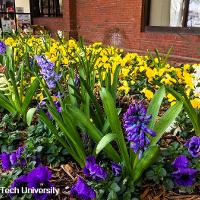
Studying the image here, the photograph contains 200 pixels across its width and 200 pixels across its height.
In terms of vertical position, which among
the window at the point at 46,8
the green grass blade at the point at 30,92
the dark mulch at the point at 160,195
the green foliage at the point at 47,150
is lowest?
the dark mulch at the point at 160,195

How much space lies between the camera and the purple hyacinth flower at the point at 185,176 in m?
1.36

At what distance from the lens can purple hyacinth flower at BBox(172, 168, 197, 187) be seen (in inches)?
53.6

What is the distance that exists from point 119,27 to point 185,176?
283 inches

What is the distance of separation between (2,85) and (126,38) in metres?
5.96

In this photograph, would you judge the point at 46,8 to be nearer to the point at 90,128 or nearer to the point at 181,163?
the point at 90,128

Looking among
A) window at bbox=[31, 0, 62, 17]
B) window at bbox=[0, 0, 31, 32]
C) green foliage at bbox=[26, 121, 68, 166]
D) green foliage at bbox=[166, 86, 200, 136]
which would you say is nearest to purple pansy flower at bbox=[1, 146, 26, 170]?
green foliage at bbox=[26, 121, 68, 166]

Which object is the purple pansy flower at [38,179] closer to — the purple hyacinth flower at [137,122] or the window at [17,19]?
the purple hyacinth flower at [137,122]

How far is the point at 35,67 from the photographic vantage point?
2.72 meters

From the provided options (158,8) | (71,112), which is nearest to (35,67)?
(71,112)

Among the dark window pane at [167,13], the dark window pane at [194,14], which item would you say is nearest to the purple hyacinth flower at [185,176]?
the dark window pane at [194,14]

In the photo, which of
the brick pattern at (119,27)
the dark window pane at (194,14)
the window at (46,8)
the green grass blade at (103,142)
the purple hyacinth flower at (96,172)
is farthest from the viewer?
the window at (46,8)

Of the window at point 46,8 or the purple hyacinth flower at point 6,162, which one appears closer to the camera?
the purple hyacinth flower at point 6,162

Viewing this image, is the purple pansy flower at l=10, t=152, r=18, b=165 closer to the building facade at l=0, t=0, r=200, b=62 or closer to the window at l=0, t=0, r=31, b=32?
the building facade at l=0, t=0, r=200, b=62

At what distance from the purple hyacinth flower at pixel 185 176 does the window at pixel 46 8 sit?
12.5 meters
